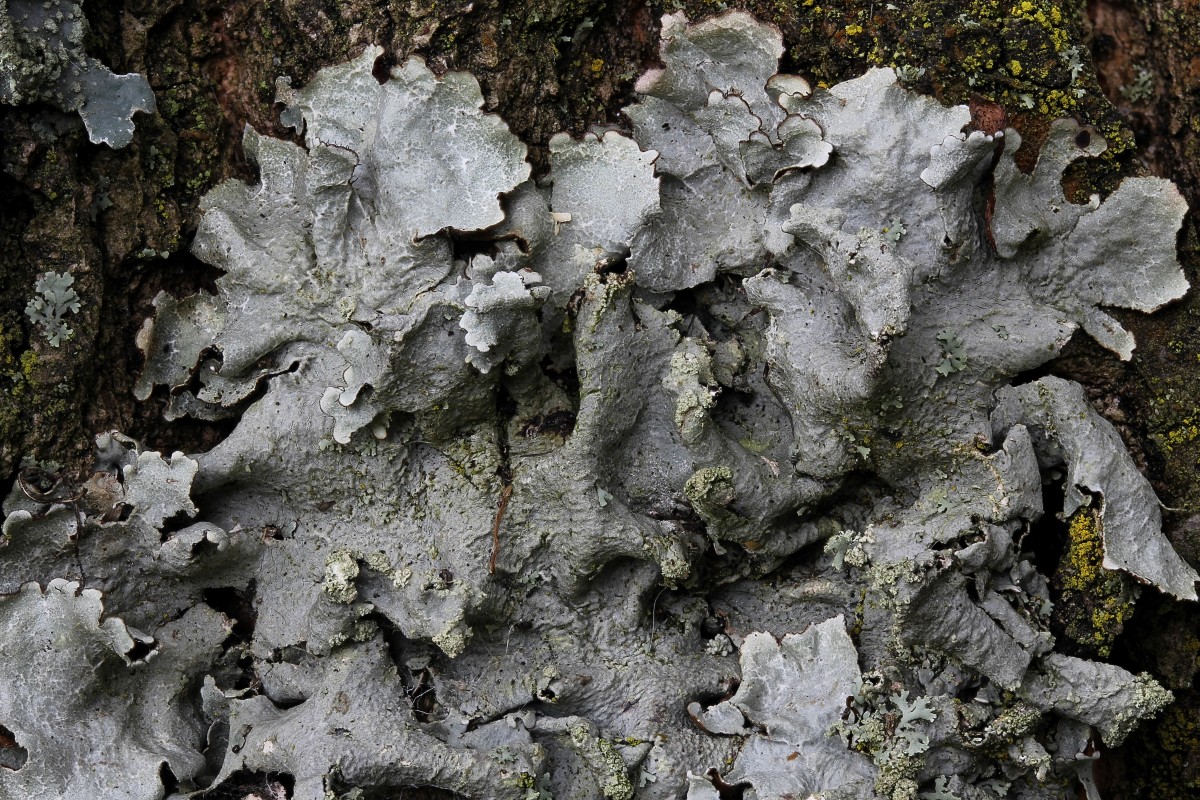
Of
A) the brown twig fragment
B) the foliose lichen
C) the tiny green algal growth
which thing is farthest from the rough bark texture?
the brown twig fragment

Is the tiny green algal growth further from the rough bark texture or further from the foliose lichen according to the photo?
the foliose lichen

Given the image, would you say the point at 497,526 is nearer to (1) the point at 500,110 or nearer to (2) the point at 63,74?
(1) the point at 500,110

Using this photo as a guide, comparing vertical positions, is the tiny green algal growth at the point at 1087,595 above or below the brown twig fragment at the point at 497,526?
below

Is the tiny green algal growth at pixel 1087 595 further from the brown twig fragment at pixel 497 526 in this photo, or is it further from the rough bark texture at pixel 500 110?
the brown twig fragment at pixel 497 526

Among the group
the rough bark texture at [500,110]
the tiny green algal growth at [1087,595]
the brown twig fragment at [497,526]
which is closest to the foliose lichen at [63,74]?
the rough bark texture at [500,110]

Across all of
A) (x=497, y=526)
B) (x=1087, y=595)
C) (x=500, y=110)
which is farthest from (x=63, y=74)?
(x=1087, y=595)

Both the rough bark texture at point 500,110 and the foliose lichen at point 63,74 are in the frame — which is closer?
the foliose lichen at point 63,74
